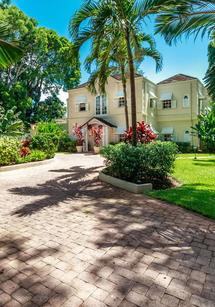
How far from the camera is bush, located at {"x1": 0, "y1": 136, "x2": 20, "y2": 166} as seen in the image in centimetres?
1361

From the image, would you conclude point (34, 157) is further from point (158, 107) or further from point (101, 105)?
point (158, 107)

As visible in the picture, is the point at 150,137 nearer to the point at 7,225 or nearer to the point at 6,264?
the point at 7,225

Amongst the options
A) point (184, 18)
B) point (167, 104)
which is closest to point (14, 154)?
point (184, 18)

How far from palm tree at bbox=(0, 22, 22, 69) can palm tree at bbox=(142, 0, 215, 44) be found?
15.0ft

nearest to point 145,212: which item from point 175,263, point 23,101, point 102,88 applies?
point 175,263

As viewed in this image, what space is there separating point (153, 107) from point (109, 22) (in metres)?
18.9

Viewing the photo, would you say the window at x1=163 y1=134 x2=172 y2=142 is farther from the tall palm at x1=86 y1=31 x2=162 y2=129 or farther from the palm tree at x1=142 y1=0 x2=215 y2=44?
the palm tree at x1=142 y1=0 x2=215 y2=44

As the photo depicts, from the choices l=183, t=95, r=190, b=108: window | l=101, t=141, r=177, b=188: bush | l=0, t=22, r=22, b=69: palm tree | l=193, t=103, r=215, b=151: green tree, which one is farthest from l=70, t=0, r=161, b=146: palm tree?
l=183, t=95, r=190, b=108: window

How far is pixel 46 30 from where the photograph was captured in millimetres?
32562

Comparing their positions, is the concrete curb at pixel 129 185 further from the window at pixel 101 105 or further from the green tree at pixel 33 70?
the green tree at pixel 33 70

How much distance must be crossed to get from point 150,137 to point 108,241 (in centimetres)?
1010

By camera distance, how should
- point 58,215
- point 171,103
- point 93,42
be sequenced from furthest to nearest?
1. point 171,103
2. point 93,42
3. point 58,215

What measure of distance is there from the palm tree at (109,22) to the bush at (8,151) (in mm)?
6357

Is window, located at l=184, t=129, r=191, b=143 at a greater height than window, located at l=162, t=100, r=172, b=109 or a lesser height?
lesser
